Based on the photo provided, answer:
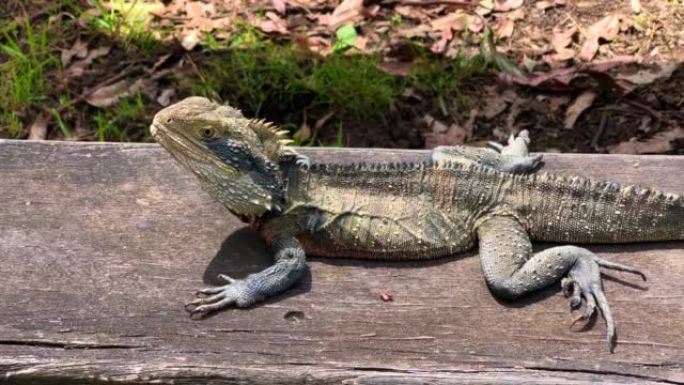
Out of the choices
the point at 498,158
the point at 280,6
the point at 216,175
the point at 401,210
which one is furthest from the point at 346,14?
the point at 216,175

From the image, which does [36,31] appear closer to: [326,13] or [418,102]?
[326,13]

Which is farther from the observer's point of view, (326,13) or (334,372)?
(326,13)

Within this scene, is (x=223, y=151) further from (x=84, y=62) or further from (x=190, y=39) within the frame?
(x=84, y=62)

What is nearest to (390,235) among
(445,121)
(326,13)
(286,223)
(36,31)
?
(286,223)

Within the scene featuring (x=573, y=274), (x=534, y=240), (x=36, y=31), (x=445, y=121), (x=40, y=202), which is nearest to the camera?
(x=573, y=274)

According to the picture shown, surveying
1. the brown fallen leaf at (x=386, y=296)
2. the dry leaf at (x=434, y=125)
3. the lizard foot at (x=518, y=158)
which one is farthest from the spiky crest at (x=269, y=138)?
the dry leaf at (x=434, y=125)

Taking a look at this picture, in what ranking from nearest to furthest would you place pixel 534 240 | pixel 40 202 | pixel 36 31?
pixel 534 240, pixel 40 202, pixel 36 31
